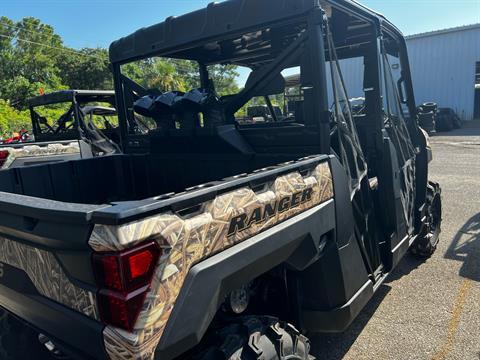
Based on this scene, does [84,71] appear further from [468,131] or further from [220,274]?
[220,274]

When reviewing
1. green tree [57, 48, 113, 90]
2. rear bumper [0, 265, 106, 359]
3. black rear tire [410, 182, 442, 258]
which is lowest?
black rear tire [410, 182, 442, 258]

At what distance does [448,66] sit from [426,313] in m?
26.5

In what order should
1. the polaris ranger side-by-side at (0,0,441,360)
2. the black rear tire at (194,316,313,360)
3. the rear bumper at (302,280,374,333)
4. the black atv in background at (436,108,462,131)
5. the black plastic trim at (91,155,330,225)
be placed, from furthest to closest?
the black atv in background at (436,108,462,131) → the rear bumper at (302,280,374,333) → the black rear tire at (194,316,313,360) → the polaris ranger side-by-side at (0,0,441,360) → the black plastic trim at (91,155,330,225)

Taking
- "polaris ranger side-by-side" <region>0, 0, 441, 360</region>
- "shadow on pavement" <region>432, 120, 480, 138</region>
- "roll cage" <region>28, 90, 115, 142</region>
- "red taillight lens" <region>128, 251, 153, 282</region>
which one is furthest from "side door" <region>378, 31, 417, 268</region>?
"shadow on pavement" <region>432, 120, 480, 138</region>

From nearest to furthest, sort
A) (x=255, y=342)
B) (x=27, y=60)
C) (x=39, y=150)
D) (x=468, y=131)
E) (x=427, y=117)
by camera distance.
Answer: (x=255, y=342) → (x=427, y=117) → (x=39, y=150) → (x=468, y=131) → (x=27, y=60)

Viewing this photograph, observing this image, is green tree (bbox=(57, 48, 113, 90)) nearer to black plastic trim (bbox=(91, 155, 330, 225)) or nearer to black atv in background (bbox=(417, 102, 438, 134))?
black atv in background (bbox=(417, 102, 438, 134))

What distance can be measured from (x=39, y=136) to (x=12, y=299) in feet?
30.5

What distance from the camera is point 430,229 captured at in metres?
4.48

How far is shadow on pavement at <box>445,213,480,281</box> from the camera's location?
13.5ft

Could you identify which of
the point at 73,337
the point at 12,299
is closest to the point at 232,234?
the point at 73,337

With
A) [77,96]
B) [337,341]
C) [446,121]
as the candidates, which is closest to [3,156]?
[77,96]

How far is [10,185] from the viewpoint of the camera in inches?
107

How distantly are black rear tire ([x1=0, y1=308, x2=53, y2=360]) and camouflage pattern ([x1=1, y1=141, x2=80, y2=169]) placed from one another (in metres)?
3.80

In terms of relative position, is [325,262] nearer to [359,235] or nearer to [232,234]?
[359,235]
